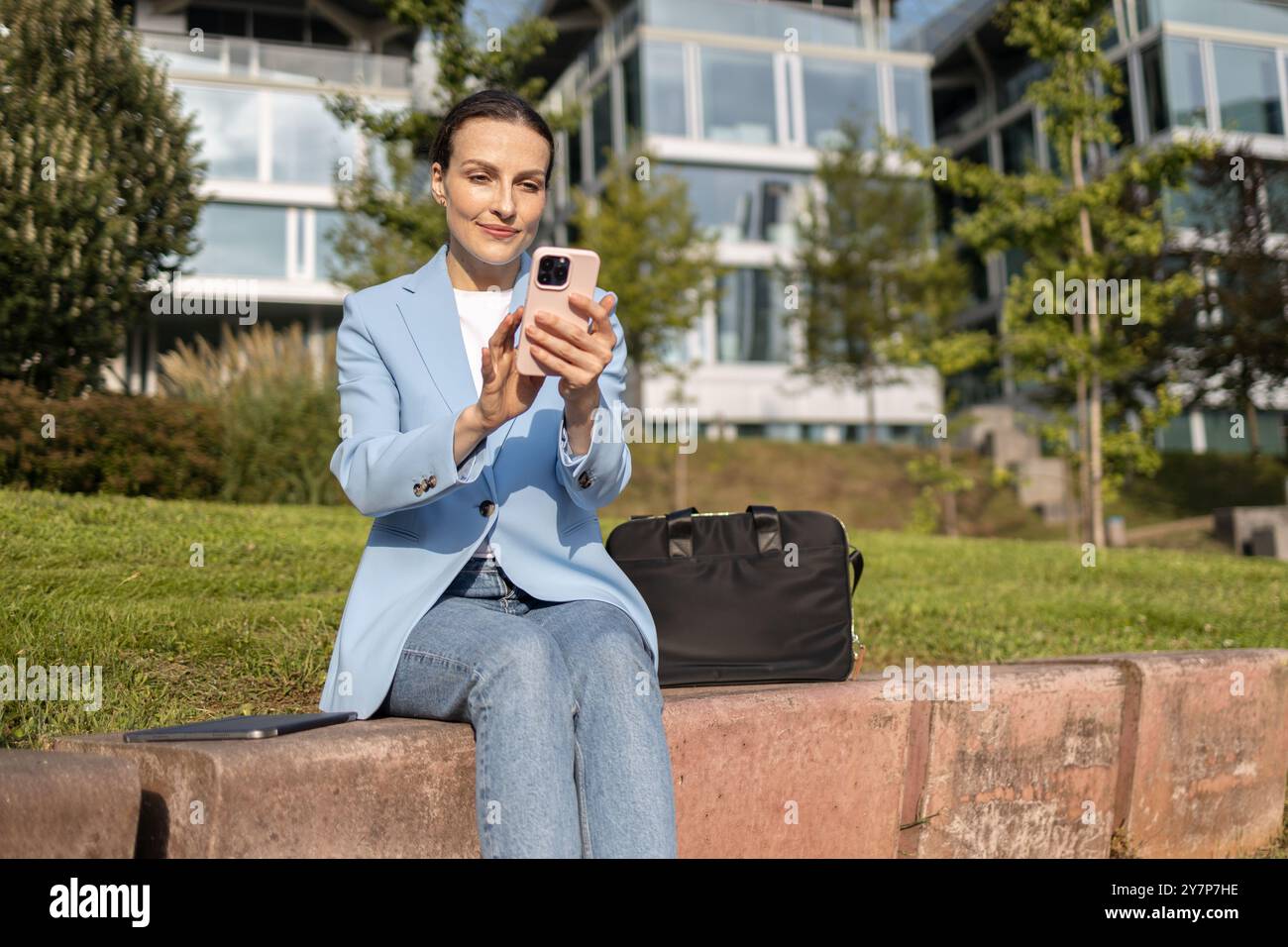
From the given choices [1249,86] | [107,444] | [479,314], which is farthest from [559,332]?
[1249,86]

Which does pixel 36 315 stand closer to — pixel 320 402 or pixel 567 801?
pixel 320 402

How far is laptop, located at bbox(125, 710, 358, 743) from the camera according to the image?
2.14 metres

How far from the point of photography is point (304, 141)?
2598 centimetres

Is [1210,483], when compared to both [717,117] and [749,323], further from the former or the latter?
[717,117]

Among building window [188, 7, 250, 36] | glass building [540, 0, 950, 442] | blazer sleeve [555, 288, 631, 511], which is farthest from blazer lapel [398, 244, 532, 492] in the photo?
building window [188, 7, 250, 36]

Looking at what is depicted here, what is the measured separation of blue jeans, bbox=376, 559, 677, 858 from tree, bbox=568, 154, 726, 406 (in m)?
16.5

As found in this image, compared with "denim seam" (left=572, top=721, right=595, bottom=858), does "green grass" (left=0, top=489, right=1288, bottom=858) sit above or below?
above

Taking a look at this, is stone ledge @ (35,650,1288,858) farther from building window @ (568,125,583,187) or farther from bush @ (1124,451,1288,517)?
building window @ (568,125,583,187)

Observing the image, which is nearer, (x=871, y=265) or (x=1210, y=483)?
(x=1210, y=483)

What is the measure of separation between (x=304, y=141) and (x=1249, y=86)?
21250 millimetres

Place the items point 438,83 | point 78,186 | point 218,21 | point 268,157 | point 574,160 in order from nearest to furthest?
point 78,186 < point 438,83 < point 268,157 < point 218,21 < point 574,160

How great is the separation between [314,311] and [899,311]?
13336 mm

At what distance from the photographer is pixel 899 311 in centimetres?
2194

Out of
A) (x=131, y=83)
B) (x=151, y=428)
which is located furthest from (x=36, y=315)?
(x=131, y=83)
